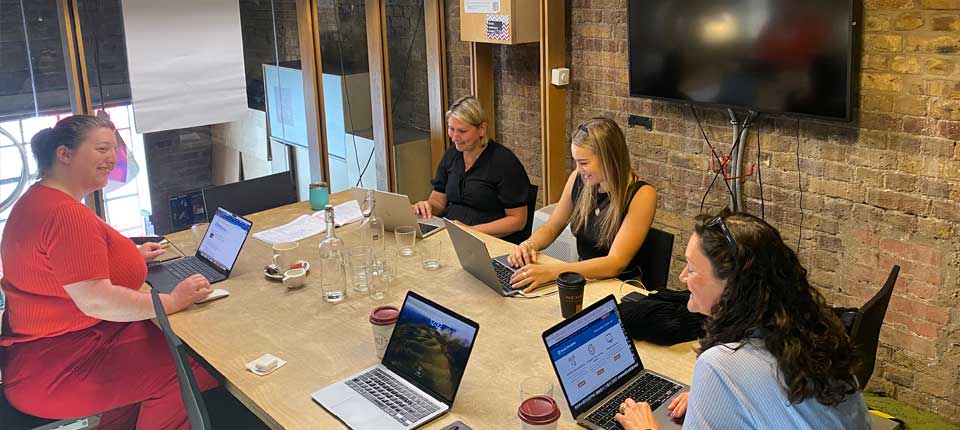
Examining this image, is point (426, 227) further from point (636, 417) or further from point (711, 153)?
point (636, 417)

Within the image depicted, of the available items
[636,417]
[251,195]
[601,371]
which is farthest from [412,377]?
[251,195]

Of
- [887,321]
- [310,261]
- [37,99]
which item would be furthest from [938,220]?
[37,99]

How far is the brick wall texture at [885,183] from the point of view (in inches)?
123

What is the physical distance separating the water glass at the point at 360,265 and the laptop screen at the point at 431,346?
2.00ft

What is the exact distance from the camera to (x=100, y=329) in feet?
8.84

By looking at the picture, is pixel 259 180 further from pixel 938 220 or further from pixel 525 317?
pixel 938 220

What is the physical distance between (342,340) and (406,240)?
2.69ft

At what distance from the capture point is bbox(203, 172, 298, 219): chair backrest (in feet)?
12.2

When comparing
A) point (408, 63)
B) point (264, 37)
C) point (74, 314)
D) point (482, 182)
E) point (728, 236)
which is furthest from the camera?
point (408, 63)

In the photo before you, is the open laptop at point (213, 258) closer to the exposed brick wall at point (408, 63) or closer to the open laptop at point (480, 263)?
the open laptop at point (480, 263)

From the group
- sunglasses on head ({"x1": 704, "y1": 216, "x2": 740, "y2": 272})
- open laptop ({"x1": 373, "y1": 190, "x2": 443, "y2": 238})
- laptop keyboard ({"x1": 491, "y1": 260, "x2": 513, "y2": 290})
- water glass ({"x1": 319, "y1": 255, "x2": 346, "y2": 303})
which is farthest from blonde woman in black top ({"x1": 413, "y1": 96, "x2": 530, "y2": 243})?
sunglasses on head ({"x1": 704, "y1": 216, "x2": 740, "y2": 272})

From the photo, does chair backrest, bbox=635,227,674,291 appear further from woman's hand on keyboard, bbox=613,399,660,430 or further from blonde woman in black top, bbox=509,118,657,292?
woman's hand on keyboard, bbox=613,399,660,430

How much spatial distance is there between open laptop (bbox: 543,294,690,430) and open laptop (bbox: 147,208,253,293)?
1.45 metres

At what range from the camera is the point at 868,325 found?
244 centimetres
